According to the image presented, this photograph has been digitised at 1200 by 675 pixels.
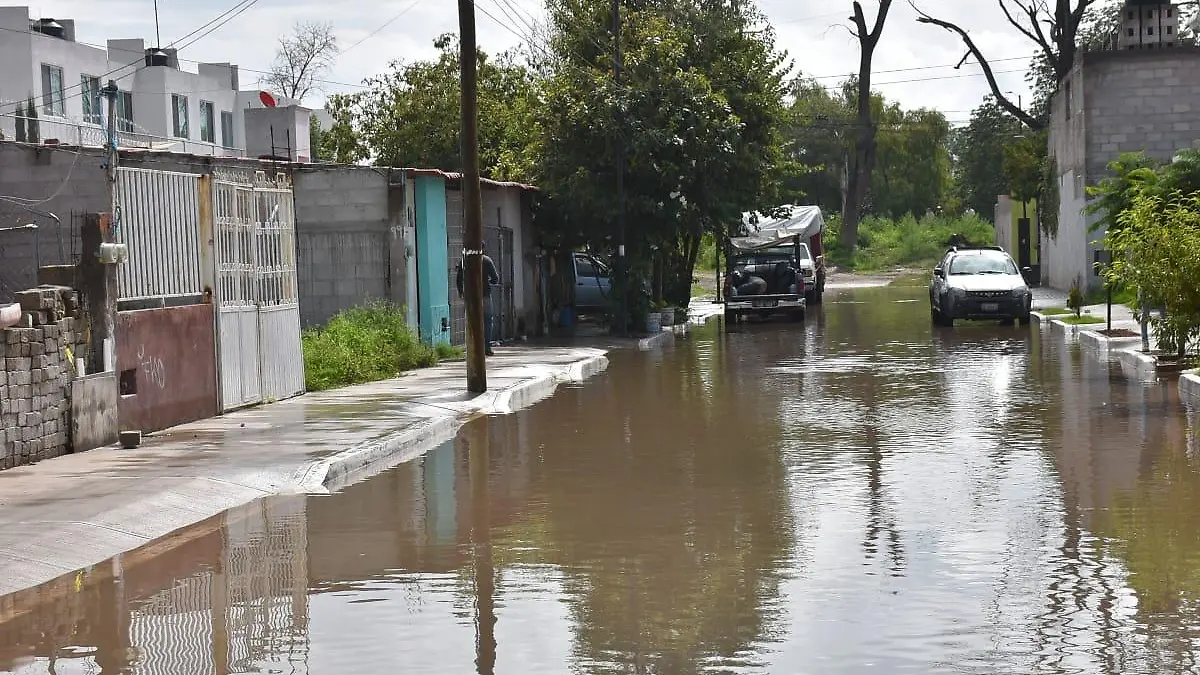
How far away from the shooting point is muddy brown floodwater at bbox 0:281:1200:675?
7.15 m

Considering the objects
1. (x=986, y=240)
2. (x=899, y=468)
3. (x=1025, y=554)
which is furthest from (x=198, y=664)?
(x=986, y=240)

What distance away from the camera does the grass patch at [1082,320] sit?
3222cm

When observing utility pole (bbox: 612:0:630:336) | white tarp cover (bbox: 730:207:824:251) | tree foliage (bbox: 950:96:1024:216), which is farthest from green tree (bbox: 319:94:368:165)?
tree foliage (bbox: 950:96:1024:216)

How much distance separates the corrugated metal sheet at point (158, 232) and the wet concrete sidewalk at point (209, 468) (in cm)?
155

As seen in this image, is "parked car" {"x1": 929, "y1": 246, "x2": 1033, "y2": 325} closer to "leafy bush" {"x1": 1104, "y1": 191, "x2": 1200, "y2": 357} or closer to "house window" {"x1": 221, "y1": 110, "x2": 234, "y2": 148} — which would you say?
"leafy bush" {"x1": 1104, "y1": 191, "x2": 1200, "y2": 357}

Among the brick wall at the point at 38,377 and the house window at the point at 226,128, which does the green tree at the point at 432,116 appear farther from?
the brick wall at the point at 38,377

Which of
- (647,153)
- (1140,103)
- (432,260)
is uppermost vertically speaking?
(1140,103)

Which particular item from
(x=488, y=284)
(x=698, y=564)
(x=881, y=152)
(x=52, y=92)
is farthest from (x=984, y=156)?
(x=698, y=564)

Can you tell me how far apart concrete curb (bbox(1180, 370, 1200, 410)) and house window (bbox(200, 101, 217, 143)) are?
40.6 m

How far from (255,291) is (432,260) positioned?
877 cm

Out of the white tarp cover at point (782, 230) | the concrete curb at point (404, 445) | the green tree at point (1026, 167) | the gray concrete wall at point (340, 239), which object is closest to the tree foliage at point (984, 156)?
the green tree at point (1026, 167)

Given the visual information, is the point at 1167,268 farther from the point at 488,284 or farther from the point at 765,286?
the point at 765,286

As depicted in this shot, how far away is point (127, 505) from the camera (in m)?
11.1

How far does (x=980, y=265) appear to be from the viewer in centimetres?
3581
